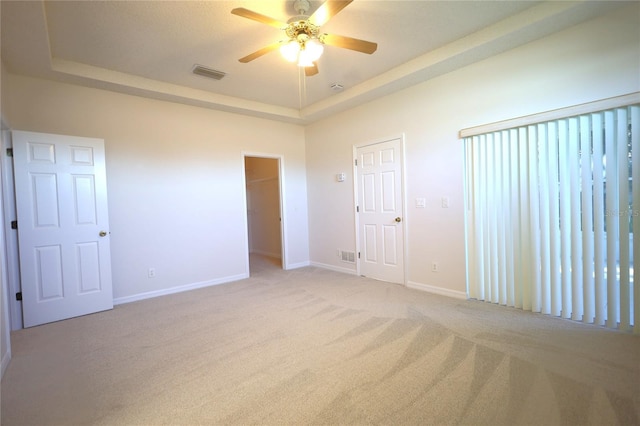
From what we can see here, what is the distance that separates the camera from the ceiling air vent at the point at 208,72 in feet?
11.2

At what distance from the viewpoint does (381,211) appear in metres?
4.32

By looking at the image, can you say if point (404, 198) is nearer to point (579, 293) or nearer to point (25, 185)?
point (579, 293)

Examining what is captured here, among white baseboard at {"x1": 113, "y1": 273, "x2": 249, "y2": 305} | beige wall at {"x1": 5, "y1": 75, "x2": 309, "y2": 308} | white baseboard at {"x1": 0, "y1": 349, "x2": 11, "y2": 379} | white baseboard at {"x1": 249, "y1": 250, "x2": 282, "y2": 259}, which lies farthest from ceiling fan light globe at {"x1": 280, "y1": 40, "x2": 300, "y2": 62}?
white baseboard at {"x1": 249, "y1": 250, "x2": 282, "y2": 259}

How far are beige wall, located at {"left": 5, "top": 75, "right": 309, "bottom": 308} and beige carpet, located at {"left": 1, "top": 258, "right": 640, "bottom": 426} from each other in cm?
96

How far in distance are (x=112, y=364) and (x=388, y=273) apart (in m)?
3.32

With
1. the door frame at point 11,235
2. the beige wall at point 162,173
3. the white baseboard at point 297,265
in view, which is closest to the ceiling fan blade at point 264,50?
the beige wall at point 162,173

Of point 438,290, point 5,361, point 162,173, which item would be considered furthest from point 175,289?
point 438,290

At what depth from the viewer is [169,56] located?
3123mm

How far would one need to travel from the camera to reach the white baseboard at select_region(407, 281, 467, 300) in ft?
11.3

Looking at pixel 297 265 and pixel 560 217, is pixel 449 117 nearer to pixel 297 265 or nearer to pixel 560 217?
pixel 560 217

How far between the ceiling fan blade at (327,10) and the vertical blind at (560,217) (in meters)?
2.16

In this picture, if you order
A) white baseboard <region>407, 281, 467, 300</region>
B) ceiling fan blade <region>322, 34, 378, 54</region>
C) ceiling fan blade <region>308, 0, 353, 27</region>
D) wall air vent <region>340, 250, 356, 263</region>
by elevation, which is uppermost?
ceiling fan blade <region>308, 0, 353, 27</region>

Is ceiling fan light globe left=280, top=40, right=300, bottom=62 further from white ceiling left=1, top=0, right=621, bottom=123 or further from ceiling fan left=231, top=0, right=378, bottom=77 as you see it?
white ceiling left=1, top=0, right=621, bottom=123

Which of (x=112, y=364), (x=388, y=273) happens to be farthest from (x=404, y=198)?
(x=112, y=364)
